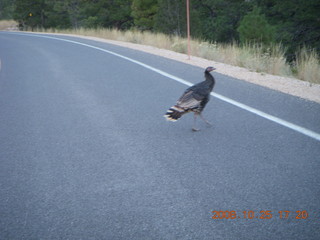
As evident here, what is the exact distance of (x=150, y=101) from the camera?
6.36 meters

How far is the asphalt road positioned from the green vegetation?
4665 mm

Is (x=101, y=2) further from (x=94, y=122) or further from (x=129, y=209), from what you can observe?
(x=129, y=209)

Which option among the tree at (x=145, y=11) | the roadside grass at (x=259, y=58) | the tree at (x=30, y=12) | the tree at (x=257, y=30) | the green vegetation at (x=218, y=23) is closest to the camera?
the roadside grass at (x=259, y=58)

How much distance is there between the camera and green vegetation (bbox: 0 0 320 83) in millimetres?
11980

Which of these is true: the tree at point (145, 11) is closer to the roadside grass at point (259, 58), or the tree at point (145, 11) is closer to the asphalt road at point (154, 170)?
the roadside grass at point (259, 58)

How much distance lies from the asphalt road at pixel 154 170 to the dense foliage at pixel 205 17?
13000 millimetres

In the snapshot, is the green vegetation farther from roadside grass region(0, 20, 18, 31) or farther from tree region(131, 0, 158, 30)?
roadside grass region(0, 20, 18, 31)

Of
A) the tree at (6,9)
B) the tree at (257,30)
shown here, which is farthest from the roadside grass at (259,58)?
the tree at (6,9)

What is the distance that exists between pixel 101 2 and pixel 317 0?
25554mm

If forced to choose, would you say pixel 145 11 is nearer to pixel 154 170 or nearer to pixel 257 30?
pixel 257 30

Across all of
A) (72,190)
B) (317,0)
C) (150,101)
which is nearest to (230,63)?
(150,101)

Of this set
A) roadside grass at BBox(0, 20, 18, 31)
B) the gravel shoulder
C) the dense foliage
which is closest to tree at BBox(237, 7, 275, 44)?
the dense foliage
